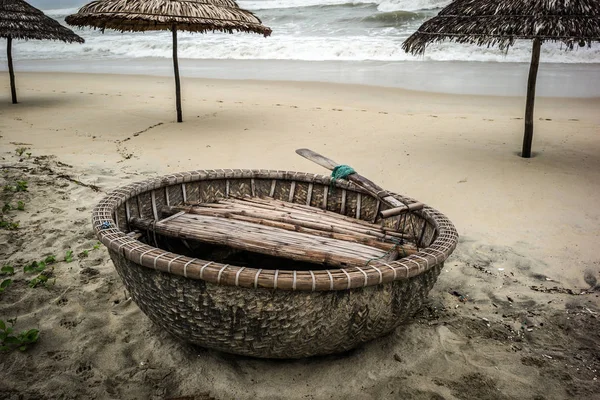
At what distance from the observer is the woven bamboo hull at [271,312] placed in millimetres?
1658

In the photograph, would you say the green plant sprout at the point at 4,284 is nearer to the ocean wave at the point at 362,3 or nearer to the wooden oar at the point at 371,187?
the wooden oar at the point at 371,187

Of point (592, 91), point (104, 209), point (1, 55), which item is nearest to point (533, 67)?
point (104, 209)

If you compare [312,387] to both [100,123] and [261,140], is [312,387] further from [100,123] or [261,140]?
[100,123]

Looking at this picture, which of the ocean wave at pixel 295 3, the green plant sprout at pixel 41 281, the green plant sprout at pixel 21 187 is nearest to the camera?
the green plant sprout at pixel 41 281

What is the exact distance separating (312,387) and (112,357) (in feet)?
2.95

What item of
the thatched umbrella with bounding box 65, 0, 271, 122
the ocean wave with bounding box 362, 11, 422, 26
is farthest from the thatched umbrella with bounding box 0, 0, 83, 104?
the ocean wave with bounding box 362, 11, 422, 26

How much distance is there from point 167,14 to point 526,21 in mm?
3998

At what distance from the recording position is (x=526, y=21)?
436cm

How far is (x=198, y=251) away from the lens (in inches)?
103

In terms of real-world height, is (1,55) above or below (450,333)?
above

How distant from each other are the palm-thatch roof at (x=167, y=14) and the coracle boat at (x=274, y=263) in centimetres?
355

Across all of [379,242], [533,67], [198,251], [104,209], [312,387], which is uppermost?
[533,67]

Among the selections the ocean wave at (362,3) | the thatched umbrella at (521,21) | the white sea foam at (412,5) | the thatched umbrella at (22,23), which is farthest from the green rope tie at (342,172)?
the white sea foam at (412,5)

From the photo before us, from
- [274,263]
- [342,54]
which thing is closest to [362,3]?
[342,54]
